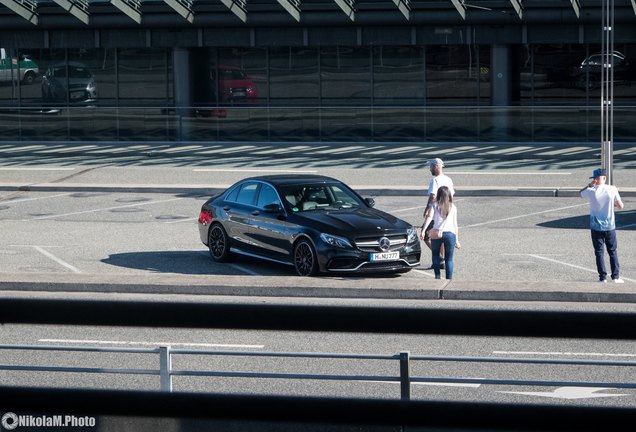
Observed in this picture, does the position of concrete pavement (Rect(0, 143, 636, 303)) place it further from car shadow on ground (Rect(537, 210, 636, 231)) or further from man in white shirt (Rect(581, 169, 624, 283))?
man in white shirt (Rect(581, 169, 624, 283))

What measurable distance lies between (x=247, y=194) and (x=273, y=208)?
96 centimetres

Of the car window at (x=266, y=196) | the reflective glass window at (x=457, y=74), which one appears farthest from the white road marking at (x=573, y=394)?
the reflective glass window at (x=457, y=74)

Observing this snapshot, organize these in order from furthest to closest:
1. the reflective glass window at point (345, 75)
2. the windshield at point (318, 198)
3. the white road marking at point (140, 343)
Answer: the reflective glass window at point (345, 75), the windshield at point (318, 198), the white road marking at point (140, 343)

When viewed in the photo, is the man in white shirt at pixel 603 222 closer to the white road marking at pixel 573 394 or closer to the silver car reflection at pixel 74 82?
the white road marking at pixel 573 394

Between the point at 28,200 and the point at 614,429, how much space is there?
1066 inches

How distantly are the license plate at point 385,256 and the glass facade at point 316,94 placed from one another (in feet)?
60.7

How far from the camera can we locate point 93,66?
41.9 meters

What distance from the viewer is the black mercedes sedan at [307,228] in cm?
1566

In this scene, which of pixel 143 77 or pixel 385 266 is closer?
pixel 385 266

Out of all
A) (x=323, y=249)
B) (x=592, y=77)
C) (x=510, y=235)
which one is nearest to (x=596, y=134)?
(x=592, y=77)

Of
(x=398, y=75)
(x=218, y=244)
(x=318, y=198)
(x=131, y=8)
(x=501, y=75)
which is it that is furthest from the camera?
(x=398, y=75)

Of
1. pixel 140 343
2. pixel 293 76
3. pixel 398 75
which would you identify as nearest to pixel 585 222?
pixel 140 343

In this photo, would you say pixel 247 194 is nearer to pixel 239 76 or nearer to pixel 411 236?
pixel 411 236

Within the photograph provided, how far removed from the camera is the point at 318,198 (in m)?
17.1
